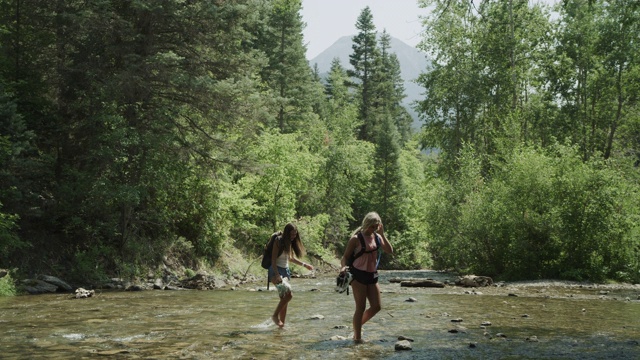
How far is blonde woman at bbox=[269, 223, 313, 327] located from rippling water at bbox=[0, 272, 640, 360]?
515 mm

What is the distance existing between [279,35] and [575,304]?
4126 cm

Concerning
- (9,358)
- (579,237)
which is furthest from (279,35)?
(9,358)

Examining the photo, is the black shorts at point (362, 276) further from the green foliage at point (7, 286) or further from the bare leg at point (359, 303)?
the green foliage at point (7, 286)

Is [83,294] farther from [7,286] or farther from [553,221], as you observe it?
[553,221]

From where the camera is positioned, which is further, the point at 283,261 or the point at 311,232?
the point at 311,232

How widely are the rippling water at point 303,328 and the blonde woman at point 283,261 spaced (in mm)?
515

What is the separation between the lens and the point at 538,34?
39312mm

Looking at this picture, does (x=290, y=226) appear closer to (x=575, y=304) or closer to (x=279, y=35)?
(x=575, y=304)

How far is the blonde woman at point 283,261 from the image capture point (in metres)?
10.7

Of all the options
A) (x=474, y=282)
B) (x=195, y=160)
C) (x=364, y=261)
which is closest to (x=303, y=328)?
(x=364, y=261)

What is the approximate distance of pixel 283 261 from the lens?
36.6 ft

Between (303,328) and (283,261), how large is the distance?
1.38 metres

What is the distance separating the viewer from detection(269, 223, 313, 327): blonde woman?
10.7 metres

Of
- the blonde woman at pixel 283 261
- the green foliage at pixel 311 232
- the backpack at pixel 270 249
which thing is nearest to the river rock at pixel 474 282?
the blonde woman at pixel 283 261
